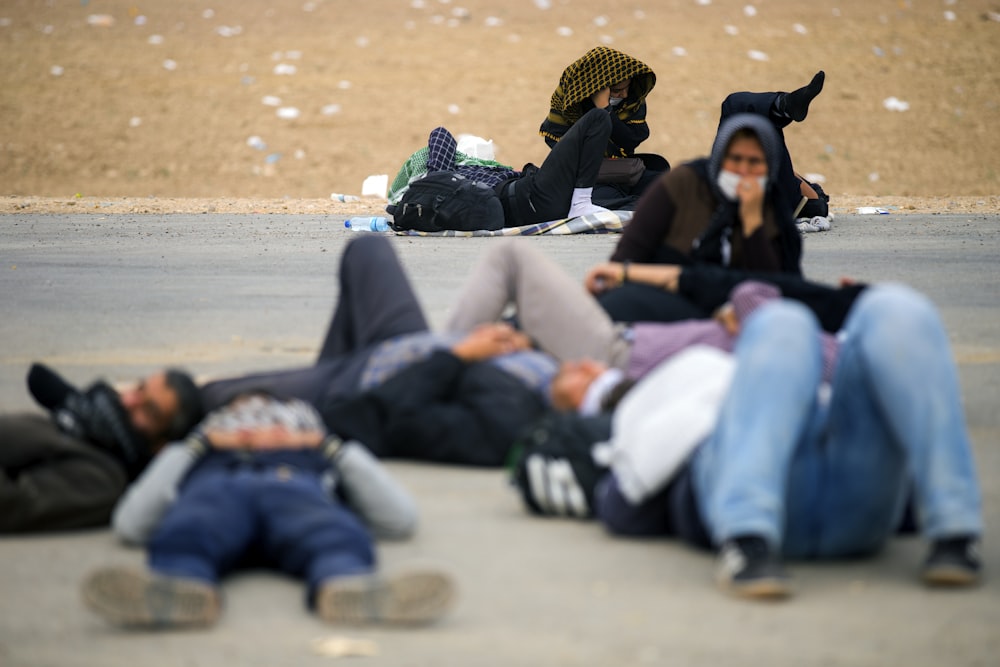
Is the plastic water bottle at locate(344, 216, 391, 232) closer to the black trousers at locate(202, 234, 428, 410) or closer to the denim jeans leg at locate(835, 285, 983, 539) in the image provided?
the black trousers at locate(202, 234, 428, 410)

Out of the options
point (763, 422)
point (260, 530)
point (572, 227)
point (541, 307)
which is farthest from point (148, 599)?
point (572, 227)

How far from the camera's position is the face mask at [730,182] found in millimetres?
5312

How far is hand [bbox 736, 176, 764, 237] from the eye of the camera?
5316 mm

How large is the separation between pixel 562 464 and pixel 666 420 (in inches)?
18.1

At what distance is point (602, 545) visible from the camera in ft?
12.0

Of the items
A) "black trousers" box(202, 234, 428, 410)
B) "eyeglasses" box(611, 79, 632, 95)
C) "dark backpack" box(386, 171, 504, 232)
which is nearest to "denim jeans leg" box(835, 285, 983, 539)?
"black trousers" box(202, 234, 428, 410)

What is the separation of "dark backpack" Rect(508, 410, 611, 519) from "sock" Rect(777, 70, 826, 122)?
6880mm

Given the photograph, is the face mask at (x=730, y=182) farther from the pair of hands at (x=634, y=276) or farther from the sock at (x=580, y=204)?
the sock at (x=580, y=204)

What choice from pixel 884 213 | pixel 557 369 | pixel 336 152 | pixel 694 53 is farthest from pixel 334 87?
pixel 557 369

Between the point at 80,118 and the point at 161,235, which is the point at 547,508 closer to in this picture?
the point at 161,235

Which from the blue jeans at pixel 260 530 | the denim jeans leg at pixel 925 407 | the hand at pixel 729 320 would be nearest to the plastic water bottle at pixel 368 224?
the hand at pixel 729 320

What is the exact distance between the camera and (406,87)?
23.8 m

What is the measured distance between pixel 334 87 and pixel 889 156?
30.4 ft

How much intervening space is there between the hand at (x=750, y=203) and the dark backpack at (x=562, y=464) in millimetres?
1713
